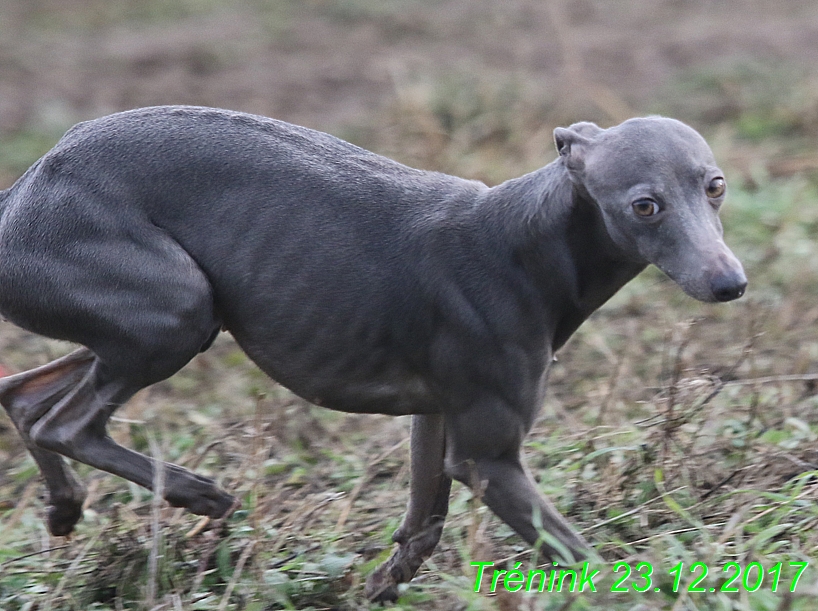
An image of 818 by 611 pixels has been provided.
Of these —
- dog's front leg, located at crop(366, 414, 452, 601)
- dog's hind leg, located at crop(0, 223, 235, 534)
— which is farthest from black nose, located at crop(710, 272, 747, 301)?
dog's hind leg, located at crop(0, 223, 235, 534)

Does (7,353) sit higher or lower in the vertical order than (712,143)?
lower

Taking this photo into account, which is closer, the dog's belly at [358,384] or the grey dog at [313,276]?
the grey dog at [313,276]

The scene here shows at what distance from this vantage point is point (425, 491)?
4.21 meters

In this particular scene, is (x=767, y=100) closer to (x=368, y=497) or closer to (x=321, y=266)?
(x=368, y=497)

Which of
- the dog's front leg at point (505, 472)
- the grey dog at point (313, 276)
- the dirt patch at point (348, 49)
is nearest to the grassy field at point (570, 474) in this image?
the dog's front leg at point (505, 472)

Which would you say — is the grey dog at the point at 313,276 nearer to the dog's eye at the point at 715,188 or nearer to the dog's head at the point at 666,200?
the dog's head at the point at 666,200

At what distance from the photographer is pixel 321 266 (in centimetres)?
392

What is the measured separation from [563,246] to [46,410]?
74.4 inches

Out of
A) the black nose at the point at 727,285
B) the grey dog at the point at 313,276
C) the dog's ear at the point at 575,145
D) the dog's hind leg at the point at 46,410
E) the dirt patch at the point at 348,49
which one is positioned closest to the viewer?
the black nose at the point at 727,285

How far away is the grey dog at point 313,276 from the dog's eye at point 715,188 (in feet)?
1.02

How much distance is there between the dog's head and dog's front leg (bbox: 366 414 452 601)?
1017 millimetres

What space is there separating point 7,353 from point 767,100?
589cm

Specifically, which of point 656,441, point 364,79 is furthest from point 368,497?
point 364,79

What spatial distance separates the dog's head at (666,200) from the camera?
3338 millimetres
